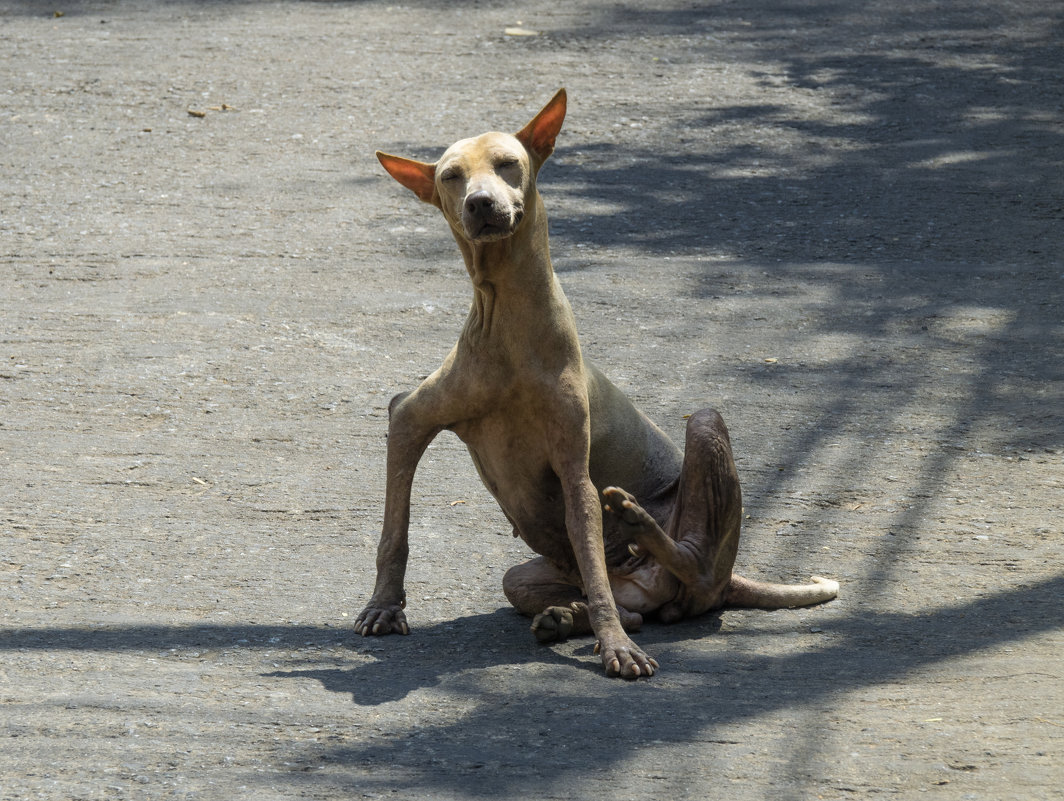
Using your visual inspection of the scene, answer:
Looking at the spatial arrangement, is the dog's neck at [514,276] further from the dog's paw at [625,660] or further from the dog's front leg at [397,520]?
the dog's paw at [625,660]

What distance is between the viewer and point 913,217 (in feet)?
35.1

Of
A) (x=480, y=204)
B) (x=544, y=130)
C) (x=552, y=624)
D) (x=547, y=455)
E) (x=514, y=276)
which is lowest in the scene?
(x=552, y=624)

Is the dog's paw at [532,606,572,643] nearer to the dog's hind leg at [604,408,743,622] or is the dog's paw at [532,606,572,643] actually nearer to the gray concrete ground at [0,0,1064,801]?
the gray concrete ground at [0,0,1064,801]

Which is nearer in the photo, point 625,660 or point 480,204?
point 480,204

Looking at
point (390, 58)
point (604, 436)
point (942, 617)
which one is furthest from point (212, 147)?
point (942, 617)

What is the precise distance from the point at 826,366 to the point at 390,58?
7.66m

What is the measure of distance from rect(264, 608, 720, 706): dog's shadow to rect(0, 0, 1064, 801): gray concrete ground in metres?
0.02

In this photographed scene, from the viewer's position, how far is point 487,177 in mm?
4508

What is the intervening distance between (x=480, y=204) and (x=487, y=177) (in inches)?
6.3

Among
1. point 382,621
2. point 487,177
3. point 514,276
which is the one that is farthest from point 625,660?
point 487,177

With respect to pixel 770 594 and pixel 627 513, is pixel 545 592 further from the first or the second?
pixel 770 594

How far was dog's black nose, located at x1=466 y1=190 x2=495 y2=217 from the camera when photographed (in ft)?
14.4

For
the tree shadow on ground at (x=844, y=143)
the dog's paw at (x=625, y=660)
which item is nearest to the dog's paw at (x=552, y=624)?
the dog's paw at (x=625, y=660)

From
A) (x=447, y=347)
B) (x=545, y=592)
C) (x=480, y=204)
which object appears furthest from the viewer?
(x=447, y=347)
